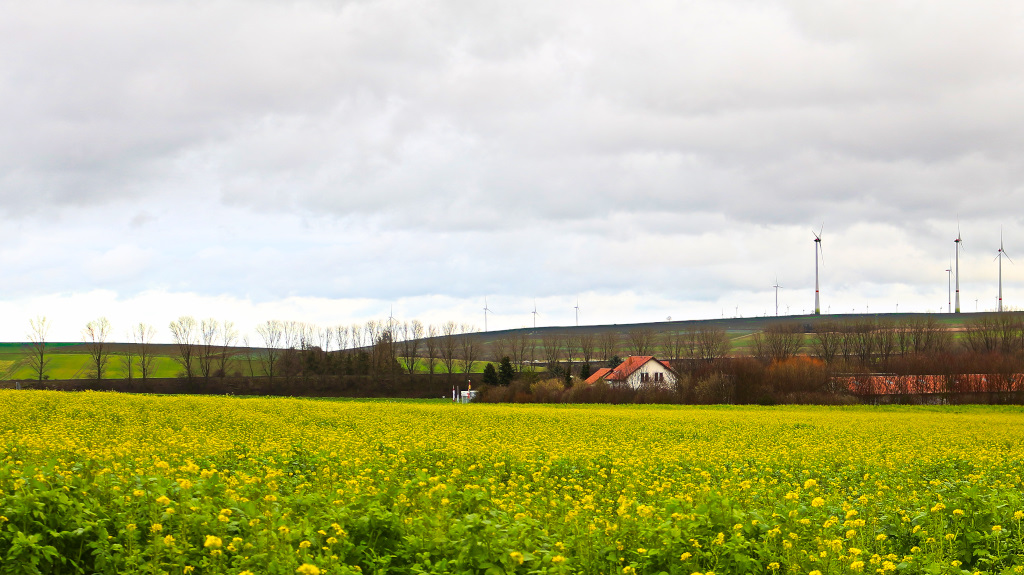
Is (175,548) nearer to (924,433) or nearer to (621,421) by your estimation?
(621,421)

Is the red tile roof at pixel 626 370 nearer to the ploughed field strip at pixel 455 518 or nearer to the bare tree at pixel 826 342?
the bare tree at pixel 826 342

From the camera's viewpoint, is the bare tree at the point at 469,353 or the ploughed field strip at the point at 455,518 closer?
the ploughed field strip at the point at 455,518

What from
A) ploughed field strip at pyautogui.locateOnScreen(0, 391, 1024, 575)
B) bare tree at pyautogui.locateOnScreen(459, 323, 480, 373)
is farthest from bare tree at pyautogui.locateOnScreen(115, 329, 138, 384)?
ploughed field strip at pyautogui.locateOnScreen(0, 391, 1024, 575)

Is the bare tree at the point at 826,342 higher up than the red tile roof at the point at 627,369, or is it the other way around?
the bare tree at the point at 826,342

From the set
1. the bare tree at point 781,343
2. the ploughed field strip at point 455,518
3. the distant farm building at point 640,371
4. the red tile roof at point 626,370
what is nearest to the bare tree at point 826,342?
the bare tree at point 781,343

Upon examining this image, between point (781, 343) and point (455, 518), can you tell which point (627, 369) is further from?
point (455, 518)

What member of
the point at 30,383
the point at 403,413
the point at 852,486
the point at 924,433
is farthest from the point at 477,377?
the point at 852,486

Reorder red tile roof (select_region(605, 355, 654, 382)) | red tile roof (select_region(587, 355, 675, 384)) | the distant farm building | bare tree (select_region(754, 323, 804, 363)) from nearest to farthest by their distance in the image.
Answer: red tile roof (select_region(587, 355, 675, 384)) < red tile roof (select_region(605, 355, 654, 382)) < the distant farm building < bare tree (select_region(754, 323, 804, 363))

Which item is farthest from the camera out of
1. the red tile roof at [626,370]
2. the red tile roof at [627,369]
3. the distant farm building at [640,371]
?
the distant farm building at [640,371]

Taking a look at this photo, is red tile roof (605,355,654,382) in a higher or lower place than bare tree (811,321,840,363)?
lower

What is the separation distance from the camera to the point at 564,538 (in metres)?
7.80

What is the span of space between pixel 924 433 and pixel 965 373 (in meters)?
60.7

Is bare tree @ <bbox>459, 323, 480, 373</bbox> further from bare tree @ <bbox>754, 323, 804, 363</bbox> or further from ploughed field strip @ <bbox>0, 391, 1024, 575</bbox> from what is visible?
ploughed field strip @ <bbox>0, 391, 1024, 575</bbox>

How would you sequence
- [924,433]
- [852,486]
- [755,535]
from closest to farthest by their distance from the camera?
[755,535] → [852,486] → [924,433]
